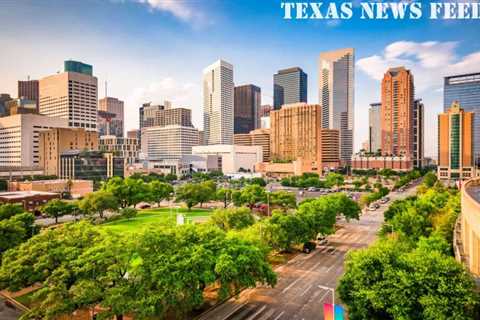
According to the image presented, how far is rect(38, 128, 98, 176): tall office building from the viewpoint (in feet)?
443

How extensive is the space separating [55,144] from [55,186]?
48.9 metres

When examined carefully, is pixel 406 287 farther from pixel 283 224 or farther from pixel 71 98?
pixel 71 98

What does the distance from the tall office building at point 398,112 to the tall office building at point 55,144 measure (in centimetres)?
15844

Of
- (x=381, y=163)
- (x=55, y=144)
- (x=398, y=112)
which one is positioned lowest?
(x=381, y=163)

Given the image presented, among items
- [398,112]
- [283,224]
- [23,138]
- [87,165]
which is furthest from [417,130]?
[23,138]

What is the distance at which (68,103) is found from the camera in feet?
571

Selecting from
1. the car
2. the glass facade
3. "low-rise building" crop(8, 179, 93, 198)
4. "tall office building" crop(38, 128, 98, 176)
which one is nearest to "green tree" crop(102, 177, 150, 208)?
"low-rise building" crop(8, 179, 93, 198)

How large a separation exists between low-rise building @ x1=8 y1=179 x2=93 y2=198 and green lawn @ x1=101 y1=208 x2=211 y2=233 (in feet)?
106

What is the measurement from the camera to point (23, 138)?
14425 centimetres

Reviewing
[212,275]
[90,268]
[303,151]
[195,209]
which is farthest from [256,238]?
[303,151]

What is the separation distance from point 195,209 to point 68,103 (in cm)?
13056

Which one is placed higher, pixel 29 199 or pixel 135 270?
pixel 135 270

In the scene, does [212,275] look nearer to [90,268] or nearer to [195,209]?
[90,268]

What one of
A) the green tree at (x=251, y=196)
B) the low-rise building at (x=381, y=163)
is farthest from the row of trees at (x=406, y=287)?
the low-rise building at (x=381, y=163)
